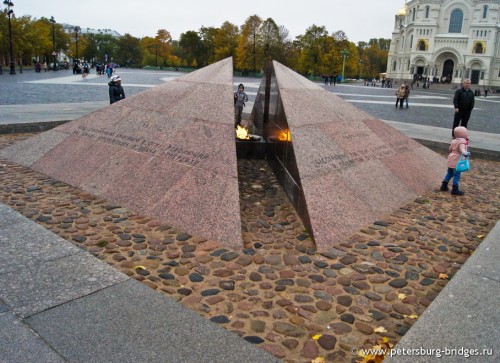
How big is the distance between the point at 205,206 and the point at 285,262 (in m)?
1.32

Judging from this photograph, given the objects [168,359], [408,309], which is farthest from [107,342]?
[408,309]

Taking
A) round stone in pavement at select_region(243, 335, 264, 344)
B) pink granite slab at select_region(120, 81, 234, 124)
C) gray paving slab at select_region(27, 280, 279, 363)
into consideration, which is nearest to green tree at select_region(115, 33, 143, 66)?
pink granite slab at select_region(120, 81, 234, 124)

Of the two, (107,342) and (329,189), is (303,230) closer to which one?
(329,189)

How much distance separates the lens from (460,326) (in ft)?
9.68

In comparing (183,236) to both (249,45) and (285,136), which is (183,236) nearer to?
(285,136)

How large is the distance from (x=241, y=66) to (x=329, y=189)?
6342 cm

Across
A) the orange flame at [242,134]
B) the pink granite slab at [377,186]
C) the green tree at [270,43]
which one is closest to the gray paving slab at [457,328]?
the pink granite slab at [377,186]

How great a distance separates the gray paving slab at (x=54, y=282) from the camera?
3.12 meters

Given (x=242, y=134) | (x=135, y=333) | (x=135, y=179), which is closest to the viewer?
(x=135, y=333)

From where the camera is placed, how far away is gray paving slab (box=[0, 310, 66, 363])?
8.18 feet

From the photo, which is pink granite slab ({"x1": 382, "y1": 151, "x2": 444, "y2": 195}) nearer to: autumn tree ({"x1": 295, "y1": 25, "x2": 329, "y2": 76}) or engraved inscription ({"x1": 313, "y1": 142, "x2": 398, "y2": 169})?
engraved inscription ({"x1": 313, "y1": 142, "x2": 398, "y2": 169})

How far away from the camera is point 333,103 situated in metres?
8.51

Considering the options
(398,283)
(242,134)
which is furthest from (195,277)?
(242,134)

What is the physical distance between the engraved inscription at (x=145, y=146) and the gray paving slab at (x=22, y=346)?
11.1 ft
